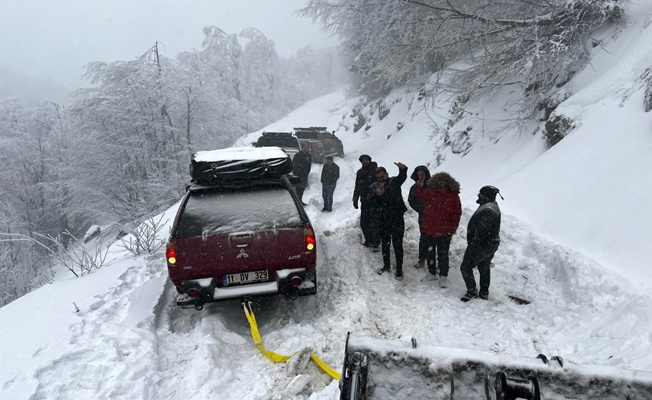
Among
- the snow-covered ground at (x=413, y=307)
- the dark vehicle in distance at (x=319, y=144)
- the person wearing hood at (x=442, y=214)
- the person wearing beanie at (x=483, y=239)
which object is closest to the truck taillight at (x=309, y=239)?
the snow-covered ground at (x=413, y=307)

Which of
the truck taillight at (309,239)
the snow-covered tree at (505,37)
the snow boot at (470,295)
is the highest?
the snow-covered tree at (505,37)

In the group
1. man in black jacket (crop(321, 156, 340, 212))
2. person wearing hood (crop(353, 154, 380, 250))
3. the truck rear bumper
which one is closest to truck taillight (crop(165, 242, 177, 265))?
the truck rear bumper

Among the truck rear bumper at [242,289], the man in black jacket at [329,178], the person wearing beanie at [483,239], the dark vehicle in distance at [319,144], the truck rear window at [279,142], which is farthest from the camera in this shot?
the dark vehicle in distance at [319,144]

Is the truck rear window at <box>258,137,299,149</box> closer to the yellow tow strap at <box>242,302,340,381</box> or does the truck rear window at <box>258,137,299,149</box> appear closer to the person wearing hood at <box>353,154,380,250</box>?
the person wearing hood at <box>353,154,380,250</box>

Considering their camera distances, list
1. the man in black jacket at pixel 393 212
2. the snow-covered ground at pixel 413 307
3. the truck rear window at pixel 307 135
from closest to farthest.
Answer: the snow-covered ground at pixel 413 307
the man in black jacket at pixel 393 212
the truck rear window at pixel 307 135

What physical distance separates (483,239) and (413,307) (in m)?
1.25

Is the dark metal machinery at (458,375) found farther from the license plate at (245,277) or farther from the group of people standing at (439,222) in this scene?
the group of people standing at (439,222)

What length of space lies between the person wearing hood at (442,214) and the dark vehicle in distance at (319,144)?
42.8 feet

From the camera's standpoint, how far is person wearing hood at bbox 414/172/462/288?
5.09 metres

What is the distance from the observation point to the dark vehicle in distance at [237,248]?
4.17 meters

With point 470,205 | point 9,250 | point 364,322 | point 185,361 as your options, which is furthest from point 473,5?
point 9,250

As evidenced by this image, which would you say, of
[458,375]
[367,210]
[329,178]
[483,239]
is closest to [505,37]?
[329,178]

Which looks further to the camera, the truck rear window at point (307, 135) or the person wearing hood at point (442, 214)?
the truck rear window at point (307, 135)

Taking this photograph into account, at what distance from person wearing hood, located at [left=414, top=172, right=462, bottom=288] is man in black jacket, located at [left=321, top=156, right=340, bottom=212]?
4468 millimetres
